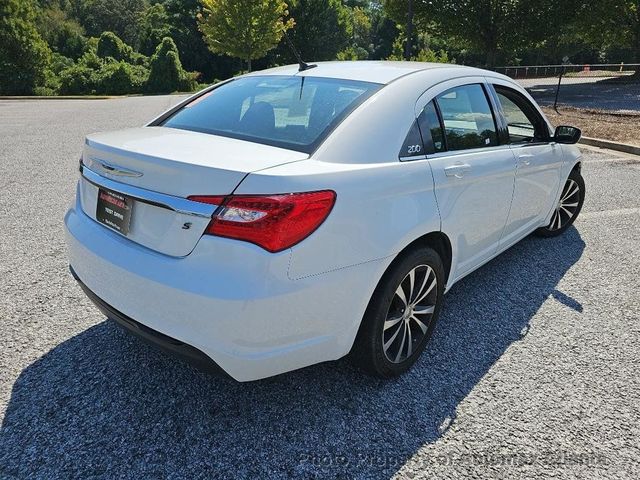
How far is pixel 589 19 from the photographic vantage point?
27969 millimetres

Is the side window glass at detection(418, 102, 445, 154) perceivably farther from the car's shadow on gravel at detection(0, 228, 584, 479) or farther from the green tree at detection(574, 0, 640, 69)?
the green tree at detection(574, 0, 640, 69)

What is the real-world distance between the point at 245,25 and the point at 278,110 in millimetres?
33880

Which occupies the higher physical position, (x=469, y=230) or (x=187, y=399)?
(x=469, y=230)

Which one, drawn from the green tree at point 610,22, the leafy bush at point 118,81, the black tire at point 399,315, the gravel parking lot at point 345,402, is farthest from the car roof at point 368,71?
the leafy bush at point 118,81

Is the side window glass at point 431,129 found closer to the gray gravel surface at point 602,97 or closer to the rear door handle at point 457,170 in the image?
the rear door handle at point 457,170

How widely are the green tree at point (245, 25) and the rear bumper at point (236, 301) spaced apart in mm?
33279

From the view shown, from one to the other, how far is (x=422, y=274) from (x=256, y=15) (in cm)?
3459

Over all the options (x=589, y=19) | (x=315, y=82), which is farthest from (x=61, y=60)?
(x=315, y=82)

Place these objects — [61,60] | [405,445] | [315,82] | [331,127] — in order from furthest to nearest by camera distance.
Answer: [61,60] < [315,82] < [331,127] < [405,445]

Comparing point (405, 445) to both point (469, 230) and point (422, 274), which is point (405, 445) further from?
point (469, 230)

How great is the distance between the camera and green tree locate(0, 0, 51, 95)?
3106cm

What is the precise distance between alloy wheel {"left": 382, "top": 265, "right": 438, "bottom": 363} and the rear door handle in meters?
0.53

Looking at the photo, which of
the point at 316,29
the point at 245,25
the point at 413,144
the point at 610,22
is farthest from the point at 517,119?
the point at 316,29

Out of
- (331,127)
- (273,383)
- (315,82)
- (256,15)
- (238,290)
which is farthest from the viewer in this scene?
(256,15)
